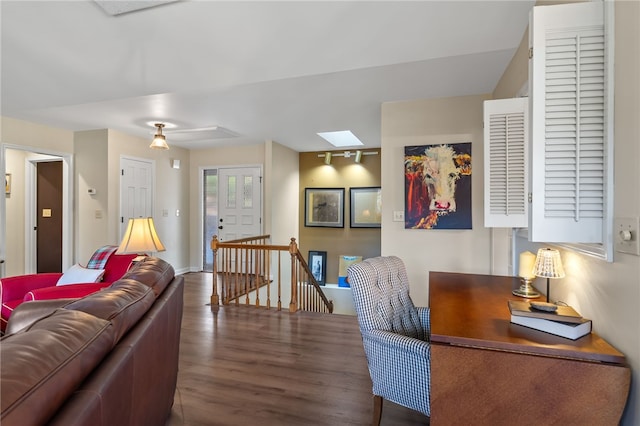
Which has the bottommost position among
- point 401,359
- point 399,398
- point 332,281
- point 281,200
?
point 332,281

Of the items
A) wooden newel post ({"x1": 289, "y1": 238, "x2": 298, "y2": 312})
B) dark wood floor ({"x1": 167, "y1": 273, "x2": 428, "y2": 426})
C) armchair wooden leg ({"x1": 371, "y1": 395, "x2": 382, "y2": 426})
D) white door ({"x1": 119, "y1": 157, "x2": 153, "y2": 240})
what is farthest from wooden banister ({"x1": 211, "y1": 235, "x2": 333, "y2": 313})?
armchair wooden leg ({"x1": 371, "y1": 395, "x2": 382, "y2": 426})

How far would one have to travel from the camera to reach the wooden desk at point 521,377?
104 cm

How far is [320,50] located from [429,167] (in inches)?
70.2

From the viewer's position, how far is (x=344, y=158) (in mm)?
6973

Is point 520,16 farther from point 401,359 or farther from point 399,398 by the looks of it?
point 399,398

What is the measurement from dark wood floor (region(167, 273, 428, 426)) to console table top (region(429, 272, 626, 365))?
799 mm

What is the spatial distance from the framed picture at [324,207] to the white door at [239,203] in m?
1.24

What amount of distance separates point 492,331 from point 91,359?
4.49 feet

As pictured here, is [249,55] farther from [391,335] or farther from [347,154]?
[347,154]

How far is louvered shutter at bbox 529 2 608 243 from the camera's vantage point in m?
1.20

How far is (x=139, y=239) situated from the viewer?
3.03 meters

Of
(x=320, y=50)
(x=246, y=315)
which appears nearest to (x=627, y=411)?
(x=320, y=50)

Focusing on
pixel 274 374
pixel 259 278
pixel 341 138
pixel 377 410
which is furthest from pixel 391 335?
pixel 341 138

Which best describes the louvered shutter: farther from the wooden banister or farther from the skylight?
the skylight
